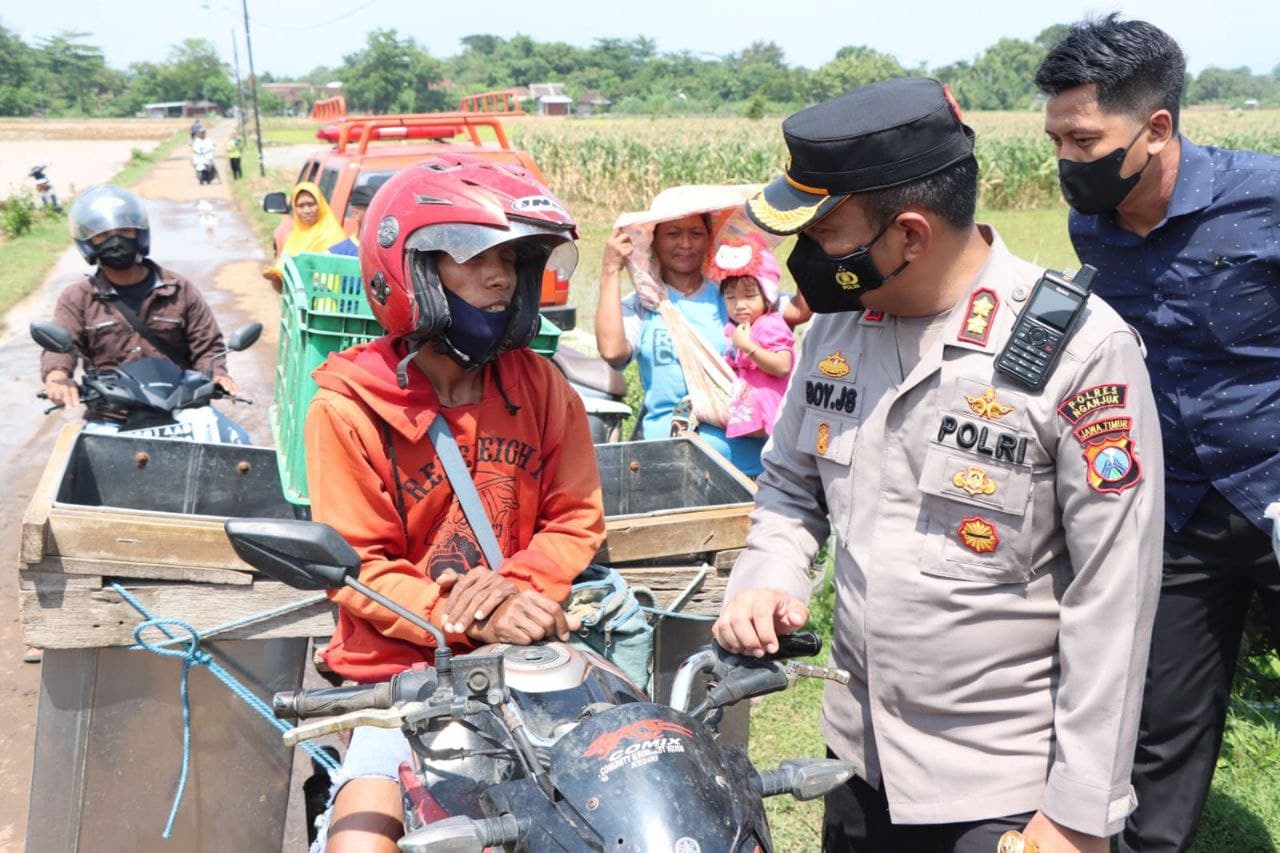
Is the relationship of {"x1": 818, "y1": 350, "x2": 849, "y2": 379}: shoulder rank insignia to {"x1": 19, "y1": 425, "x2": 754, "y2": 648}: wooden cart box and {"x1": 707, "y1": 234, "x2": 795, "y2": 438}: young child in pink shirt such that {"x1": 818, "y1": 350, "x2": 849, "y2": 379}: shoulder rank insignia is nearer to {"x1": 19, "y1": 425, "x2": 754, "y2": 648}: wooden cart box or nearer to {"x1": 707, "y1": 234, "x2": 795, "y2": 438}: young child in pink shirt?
{"x1": 19, "y1": 425, "x2": 754, "y2": 648}: wooden cart box

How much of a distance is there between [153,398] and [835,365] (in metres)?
3.81

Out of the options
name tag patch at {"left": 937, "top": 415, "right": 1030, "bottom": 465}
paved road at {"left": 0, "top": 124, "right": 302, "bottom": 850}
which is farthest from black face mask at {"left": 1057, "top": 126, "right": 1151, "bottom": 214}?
paved road at {"left": 0, "top": 124, "right": 302, "bottom": 850}

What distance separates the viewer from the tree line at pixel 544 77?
316ft

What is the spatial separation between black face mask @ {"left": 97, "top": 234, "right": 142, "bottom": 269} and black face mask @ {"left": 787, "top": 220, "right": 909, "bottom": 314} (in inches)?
163

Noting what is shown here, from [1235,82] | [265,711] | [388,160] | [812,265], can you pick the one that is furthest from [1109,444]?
[1235,82]

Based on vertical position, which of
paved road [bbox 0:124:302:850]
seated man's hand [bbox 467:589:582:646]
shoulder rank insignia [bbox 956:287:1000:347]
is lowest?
paved road [bbox 0:124:302:850]

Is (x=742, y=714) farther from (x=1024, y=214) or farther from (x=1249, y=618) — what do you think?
(x=1024, y=214)

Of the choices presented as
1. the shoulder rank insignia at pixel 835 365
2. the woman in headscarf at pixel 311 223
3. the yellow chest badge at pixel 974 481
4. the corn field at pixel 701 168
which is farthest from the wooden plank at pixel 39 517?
the corn field at pixel 701 168

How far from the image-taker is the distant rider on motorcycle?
17.3 ft

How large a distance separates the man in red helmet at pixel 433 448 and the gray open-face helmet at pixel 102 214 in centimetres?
305

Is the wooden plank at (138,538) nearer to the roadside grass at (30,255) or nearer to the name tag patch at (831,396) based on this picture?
the name tag patch at (831,396)

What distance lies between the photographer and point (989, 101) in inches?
3519

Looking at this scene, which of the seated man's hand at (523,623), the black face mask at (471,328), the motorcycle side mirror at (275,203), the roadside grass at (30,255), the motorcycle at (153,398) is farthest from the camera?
the roadside grass at (30,255)

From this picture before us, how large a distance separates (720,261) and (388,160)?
239 inches
